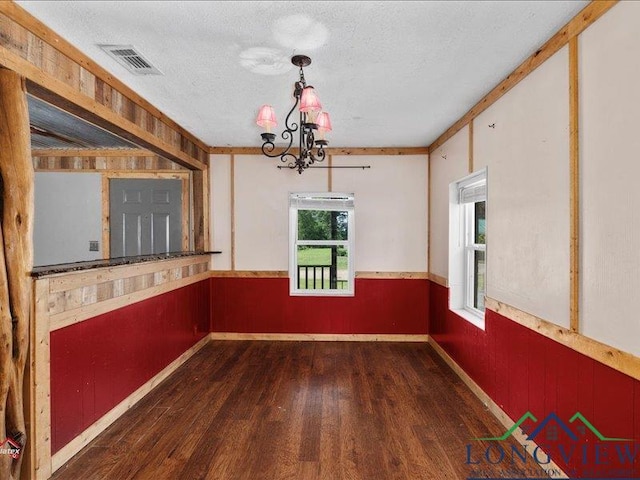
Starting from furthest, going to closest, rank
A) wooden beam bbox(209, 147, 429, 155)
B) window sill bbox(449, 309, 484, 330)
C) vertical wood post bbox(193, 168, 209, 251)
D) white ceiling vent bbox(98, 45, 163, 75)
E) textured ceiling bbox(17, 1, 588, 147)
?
1. wooden beam bbox(209, 147, 429, 155)
2. vertical wood post bbox(193, 168, 209, 251)
3. window sill bbox(449, 309, 484, 330)
4. white ceiling vent bbox(98, 45, 163, 75)
5. textured ceiling bbox(17, 1, 588, 147)

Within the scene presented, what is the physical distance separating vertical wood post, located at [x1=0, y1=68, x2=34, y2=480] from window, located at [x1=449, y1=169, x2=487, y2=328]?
11.2 feet

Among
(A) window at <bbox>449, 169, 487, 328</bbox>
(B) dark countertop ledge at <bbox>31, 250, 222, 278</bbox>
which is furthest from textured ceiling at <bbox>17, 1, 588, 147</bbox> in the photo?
(B) dark countertop ledge at <bbox>31, 250, 222, 278</bbox>

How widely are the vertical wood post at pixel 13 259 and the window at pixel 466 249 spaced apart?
3.42 meters

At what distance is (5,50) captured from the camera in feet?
Answer: 5.67

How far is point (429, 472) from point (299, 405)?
1.16m

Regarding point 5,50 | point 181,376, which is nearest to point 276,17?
point 5,50

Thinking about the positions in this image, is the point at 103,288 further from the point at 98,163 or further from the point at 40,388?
the point at 98,163

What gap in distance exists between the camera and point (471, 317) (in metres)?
3.36

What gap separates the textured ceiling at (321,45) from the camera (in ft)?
5.94

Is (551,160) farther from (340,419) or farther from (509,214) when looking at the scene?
(340,419)

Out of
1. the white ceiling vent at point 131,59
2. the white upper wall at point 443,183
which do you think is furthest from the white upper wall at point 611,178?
the white ceiling vent at point 131,59

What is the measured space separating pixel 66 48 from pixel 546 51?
2964 mm

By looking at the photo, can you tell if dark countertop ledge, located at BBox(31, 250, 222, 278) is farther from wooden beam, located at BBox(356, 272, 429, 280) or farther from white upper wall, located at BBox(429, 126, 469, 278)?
white upper wall, located at BBox(429, 126, 469, 278)

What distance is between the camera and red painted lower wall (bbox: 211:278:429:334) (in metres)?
4.59
